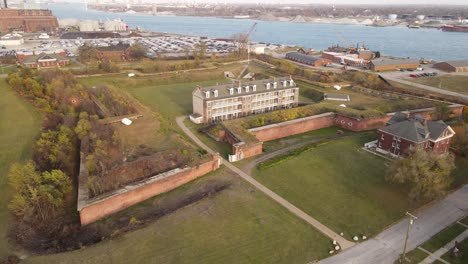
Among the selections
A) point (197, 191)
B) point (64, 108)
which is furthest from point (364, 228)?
point (64, 108)

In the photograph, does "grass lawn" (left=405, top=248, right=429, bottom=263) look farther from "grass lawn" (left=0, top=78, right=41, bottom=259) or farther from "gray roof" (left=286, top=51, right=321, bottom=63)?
"gray roof" (left=286, top=51, right=321, bottom=63)

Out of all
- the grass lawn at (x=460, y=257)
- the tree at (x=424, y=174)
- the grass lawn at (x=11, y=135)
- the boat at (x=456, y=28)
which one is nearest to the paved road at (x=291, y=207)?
the grass lawn at (x=460, y=257)

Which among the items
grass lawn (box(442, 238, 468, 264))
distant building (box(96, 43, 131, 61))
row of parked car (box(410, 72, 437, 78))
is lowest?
grass lawn (box(442, 238, 468, 264))

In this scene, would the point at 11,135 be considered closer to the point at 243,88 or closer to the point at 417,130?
the point at 243,88

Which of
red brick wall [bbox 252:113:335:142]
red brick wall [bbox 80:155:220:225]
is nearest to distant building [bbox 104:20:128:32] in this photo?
red brick wall [bbox 252:113:335:142]

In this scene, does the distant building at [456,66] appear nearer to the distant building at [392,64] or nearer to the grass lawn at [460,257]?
the distant building at [392,64]

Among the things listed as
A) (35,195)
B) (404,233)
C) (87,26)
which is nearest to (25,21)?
(87,26)
